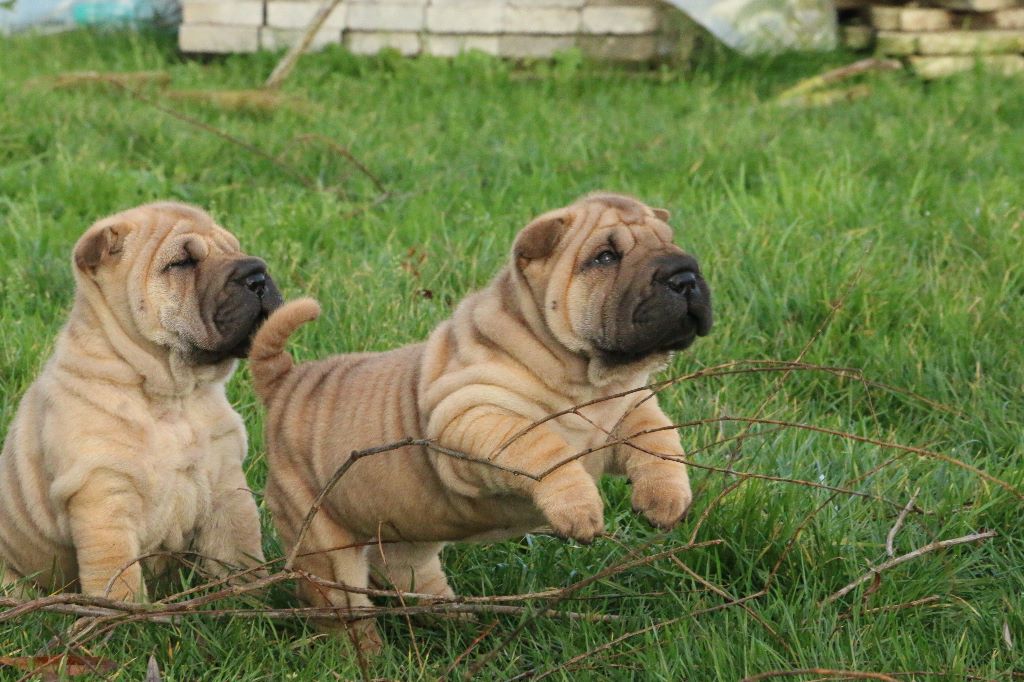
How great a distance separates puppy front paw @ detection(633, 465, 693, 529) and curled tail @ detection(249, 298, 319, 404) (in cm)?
100

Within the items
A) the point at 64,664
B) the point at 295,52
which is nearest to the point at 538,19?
the point at 295,52

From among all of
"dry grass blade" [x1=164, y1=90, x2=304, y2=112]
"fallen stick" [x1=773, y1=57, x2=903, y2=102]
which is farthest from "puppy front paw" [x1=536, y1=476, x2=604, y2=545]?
"fallen stick" [x1=773, y1=57, x2=903, y2=102]

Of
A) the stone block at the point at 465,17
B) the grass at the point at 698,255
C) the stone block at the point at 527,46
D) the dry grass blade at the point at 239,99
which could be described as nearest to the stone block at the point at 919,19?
the grass at the point at 698,255

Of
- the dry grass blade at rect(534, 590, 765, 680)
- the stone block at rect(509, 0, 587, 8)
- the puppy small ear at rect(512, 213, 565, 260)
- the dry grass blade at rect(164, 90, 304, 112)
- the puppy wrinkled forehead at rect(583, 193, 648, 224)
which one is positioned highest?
the stone block at rect(509, 0, 587, 8)

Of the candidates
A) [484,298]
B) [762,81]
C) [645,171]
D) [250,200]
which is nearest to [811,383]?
[484,298]

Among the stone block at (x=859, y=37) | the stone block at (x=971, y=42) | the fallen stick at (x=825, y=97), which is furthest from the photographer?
the stone block at (x=859, y=37)

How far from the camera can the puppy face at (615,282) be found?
3.41m

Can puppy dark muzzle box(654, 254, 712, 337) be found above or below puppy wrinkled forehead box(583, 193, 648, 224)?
below

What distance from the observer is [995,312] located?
542 centimetres

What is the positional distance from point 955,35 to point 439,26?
3.67 meters

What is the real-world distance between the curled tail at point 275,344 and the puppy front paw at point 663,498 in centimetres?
100

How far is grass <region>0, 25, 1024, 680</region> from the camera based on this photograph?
3.62 metres

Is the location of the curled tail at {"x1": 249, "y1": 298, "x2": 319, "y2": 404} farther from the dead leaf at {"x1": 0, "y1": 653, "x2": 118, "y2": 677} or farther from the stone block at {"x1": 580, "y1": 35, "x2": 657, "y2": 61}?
the stone block at {"x1": 580, "y1": 35, "x2": 657, "y2": 61}

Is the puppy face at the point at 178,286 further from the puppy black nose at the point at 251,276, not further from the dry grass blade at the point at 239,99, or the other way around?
the dry grass blade at the point at 239,99
